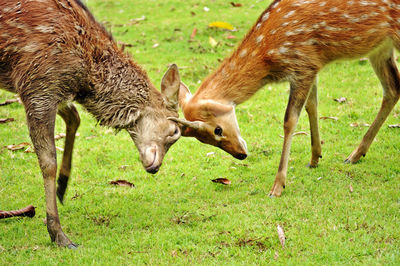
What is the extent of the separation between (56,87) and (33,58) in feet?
1.11

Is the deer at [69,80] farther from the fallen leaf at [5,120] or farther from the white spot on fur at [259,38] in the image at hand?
the fallen leaf at [5,120]

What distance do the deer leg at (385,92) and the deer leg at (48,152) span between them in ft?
12.5

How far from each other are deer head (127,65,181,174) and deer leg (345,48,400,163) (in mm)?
2668

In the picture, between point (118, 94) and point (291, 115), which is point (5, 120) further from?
point (291, 115)

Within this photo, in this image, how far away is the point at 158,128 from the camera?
565cm

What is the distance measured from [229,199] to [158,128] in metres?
1.24

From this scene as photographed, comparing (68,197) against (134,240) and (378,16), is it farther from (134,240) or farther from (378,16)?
(378,16)

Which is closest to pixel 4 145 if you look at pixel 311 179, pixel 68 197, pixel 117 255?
pixel 68 197

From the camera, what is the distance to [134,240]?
5227mm

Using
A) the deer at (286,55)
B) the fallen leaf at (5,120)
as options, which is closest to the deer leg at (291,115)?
the deer at (286,55)

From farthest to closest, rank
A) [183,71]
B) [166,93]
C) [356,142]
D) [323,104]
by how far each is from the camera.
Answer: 1. [183,71]
2. [323,104]
3. [356,142]
4. [166,93]

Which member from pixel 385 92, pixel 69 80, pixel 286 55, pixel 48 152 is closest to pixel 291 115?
pixel 286 55

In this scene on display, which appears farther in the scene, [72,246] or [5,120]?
[5,120]

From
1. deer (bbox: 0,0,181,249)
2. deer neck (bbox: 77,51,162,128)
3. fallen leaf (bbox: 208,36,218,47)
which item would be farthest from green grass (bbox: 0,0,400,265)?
fallen leaf (bbox: 208,36,218,47)
